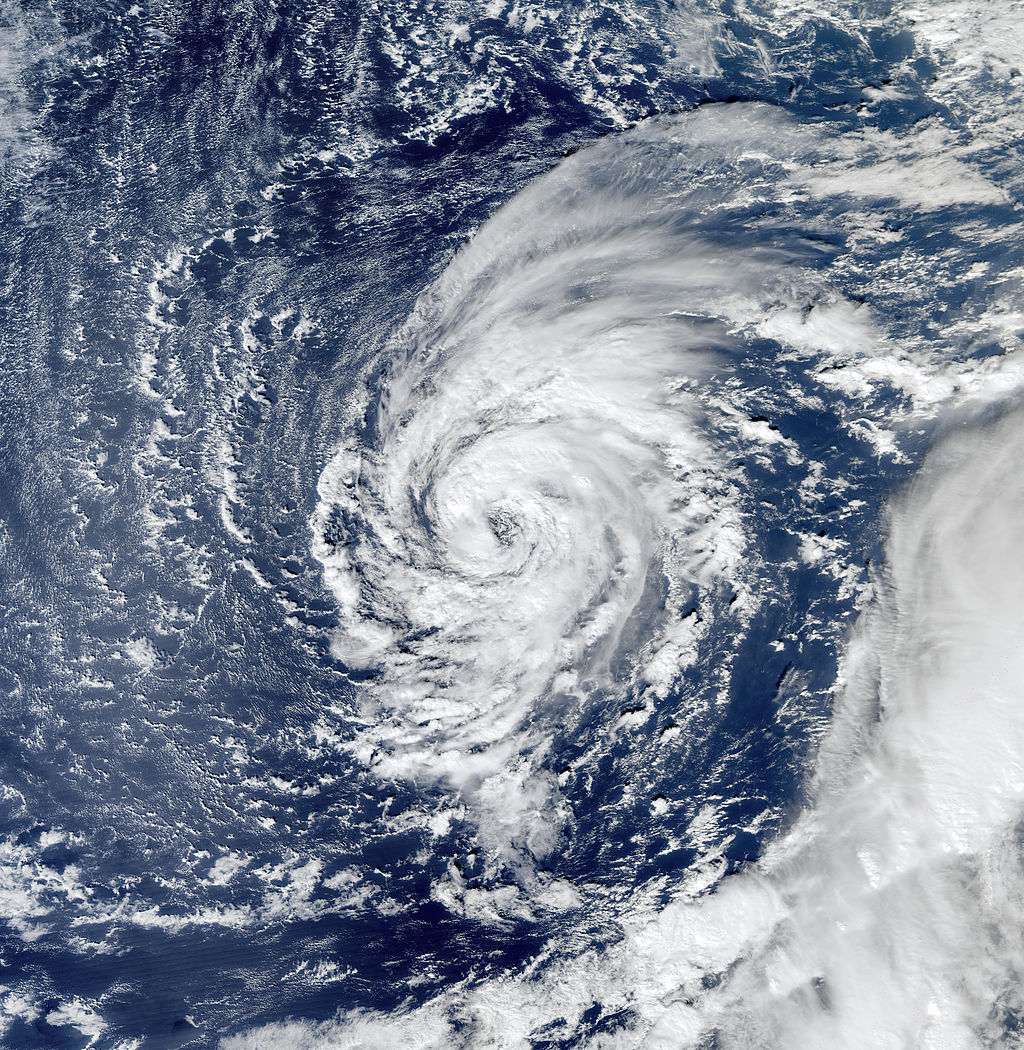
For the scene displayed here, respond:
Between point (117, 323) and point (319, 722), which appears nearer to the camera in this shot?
point (319, 722)

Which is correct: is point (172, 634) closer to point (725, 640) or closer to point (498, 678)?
point (498, 678)

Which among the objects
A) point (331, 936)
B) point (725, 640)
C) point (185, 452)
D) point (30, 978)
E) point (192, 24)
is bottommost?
point (331, 936)

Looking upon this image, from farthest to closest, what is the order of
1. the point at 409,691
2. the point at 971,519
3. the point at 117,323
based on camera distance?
the point at 117,323
the point at 409,691
the point at 971,519

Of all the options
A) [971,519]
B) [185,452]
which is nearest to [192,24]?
[185,452]

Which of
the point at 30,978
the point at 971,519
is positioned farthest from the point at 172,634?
the point at 971,519

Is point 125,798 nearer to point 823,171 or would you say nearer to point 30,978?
point 30,978

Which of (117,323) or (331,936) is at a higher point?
(117,323)

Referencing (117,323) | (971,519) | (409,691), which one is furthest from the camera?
(117,323)
